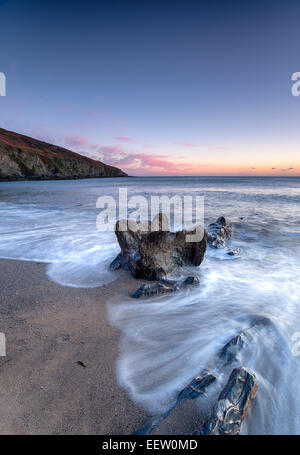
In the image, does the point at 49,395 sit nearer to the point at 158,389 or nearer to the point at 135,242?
the point at 158,389

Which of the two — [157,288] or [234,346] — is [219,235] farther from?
[234,346]

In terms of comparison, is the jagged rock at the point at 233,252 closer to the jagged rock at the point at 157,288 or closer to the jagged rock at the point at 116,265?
the jagged rock at the point at 157,288

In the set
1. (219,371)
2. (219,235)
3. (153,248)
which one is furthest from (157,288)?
(219,235)

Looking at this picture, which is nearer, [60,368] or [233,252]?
[60,368]

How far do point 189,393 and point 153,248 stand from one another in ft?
8.23

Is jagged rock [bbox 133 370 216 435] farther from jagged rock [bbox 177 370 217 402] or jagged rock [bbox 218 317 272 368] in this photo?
jagged rock [bbox 218 317 272 368]

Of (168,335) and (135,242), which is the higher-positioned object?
(135,242)

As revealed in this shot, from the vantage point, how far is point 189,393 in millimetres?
1779

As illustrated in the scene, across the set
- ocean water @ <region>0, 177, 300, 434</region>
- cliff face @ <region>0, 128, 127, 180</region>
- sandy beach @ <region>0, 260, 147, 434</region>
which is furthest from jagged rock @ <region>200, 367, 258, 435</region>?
cliff face @ <region>0, 128, 127, 180</region>

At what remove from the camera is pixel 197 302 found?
3381mm
